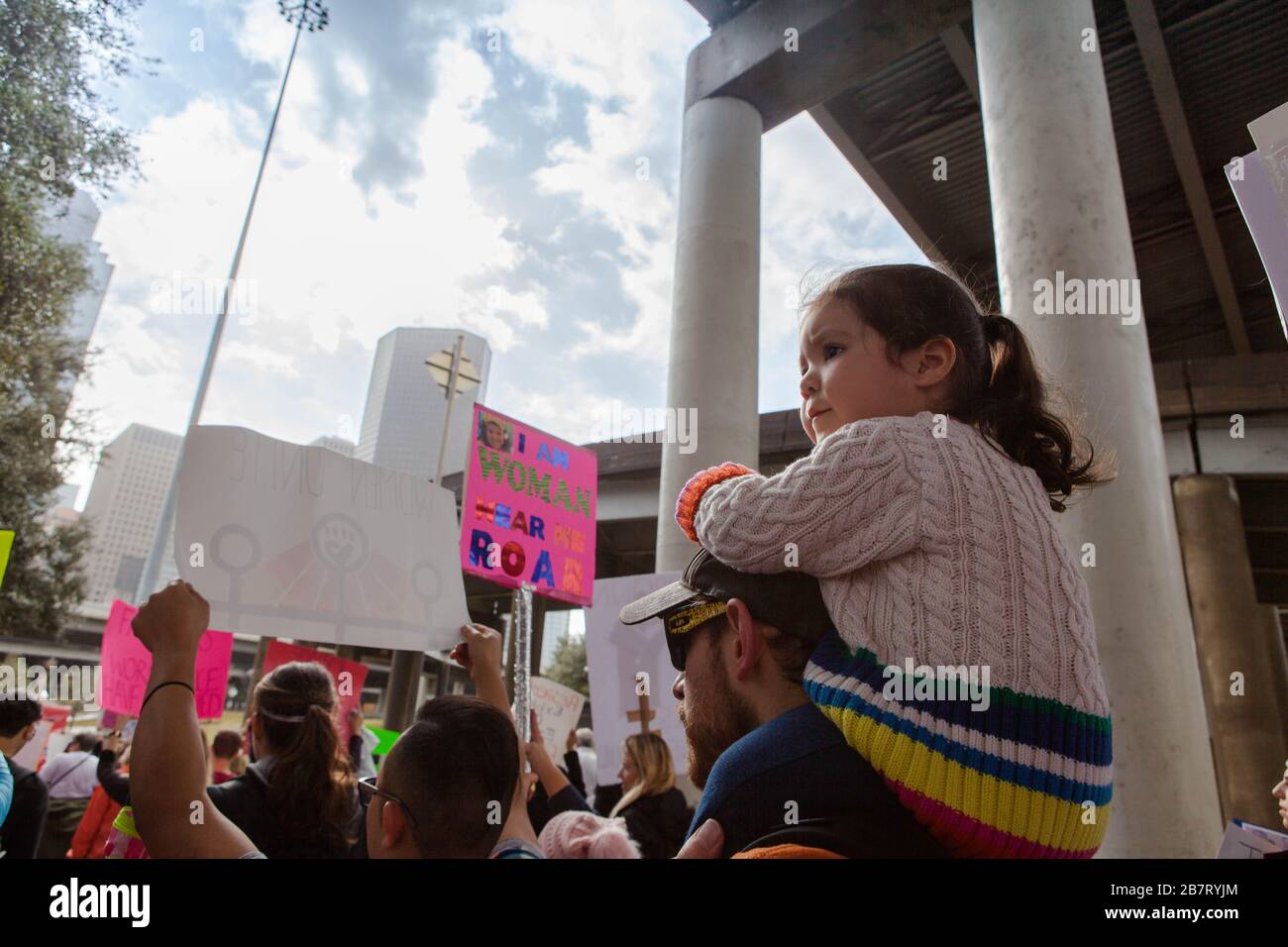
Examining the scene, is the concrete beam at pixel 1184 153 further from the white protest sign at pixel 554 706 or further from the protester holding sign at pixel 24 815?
the protester holding sign at pixel 24 815

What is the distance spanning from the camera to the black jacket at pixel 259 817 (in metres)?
2.67

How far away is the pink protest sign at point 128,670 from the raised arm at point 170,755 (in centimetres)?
372

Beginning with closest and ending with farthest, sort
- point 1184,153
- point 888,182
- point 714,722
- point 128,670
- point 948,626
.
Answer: point 948,626 → point 714,722 → point 128,670 → point 1184,153 → point 888,182

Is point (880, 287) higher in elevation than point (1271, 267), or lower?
lower

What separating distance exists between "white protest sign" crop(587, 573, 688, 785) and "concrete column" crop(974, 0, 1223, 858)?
7.63 feet

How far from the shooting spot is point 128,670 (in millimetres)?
5246

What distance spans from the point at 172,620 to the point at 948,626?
156 centimetres

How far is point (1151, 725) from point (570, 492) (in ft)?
11.3

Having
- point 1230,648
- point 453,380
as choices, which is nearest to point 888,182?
point 453,380

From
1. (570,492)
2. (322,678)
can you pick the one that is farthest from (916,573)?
(570,492)

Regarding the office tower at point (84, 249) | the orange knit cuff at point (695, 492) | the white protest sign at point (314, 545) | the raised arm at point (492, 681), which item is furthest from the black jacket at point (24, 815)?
the office tower at point (84, 249)

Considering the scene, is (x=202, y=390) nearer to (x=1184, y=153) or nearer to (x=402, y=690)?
(x=402, y=690)
